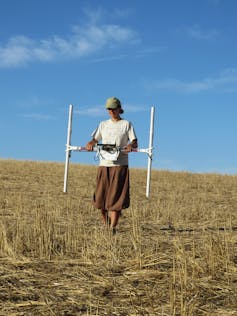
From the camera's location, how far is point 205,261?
17.1ft

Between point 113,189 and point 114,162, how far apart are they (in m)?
0.42

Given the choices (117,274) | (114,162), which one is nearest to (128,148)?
(114,162)

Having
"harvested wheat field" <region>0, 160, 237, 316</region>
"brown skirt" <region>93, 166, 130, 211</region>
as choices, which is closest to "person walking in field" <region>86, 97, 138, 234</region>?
"brown skirt" <region>93, 166, 130, 211</region>

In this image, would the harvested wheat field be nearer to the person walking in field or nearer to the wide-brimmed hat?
the person walking in field

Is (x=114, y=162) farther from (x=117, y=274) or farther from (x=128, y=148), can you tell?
(x=117, y=274)

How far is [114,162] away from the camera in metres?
7.84

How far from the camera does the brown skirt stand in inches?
307

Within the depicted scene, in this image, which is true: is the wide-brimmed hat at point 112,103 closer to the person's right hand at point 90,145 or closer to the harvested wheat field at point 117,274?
the person's right hand at point 90,145

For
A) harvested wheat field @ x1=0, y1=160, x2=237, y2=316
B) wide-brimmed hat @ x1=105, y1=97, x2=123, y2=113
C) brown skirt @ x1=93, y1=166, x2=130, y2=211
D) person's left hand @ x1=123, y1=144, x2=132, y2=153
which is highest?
wide-brimmed hat @ x1=105, y1=97, x2=123, y2=113

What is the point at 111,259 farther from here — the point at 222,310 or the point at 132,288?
the point at 222,310

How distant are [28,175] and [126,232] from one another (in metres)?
12.9

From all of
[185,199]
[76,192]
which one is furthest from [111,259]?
[76,192]

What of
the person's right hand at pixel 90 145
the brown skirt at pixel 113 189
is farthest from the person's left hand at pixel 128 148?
the person's right hand at pixel 90 145

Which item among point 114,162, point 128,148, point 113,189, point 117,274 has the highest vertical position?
point 128,148
